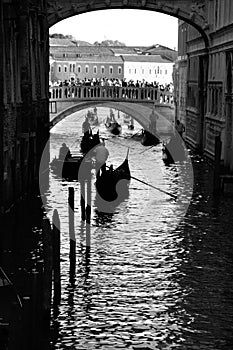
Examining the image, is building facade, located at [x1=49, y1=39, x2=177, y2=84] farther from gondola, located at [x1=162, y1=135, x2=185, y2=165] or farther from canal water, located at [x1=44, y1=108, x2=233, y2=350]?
canal water, located at [x1=44, y1=108, x2=233, y2=350]

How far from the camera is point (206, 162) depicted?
2425cm

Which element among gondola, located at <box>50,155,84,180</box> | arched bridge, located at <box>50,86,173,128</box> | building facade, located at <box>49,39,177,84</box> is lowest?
gondola, located at <box>50,155,84,180</box>

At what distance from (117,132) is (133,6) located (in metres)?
15.7

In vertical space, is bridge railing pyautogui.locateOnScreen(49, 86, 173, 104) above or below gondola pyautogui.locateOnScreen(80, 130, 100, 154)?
above

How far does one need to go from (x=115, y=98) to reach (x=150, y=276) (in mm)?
24701

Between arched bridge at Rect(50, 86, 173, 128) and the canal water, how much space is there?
49.2 ft

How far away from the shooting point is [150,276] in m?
11.5

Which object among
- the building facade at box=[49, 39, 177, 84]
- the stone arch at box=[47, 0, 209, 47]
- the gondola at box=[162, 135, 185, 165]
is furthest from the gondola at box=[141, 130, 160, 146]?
the building facade at box=[49, 39, 177, 84]

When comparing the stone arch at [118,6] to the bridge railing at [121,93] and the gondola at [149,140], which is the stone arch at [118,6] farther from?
the bridge railing at [121,93]

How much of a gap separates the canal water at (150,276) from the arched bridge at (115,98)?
49.2 ft

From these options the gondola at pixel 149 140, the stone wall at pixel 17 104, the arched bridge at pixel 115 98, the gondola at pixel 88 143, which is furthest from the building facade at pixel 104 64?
the stone wall at pixel 17 104

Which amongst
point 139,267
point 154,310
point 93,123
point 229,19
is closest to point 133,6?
point 229,19

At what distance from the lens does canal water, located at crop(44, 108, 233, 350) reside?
921 cm

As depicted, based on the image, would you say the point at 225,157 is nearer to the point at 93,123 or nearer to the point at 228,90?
the point at 228,90
